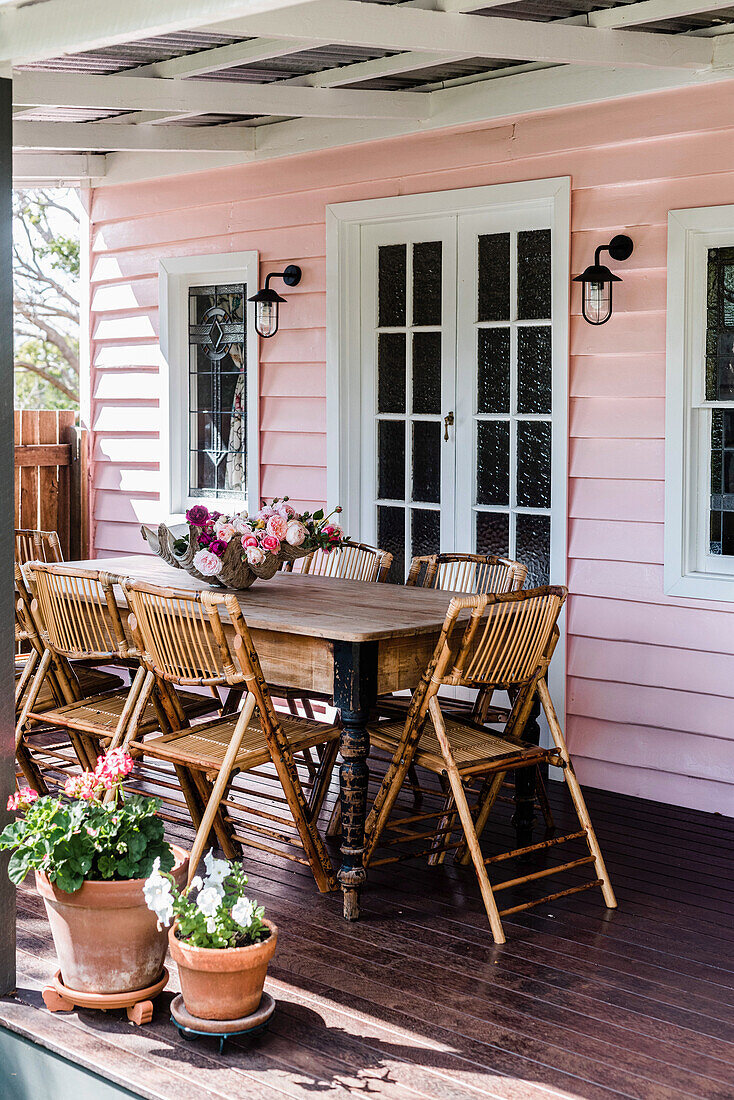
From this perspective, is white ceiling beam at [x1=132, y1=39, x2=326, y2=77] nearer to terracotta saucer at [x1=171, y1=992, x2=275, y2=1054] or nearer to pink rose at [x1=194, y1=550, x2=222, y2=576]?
pink rose at [x1=194, y1=550, x2=222, y2=576]

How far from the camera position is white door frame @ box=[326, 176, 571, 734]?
16.9 feet

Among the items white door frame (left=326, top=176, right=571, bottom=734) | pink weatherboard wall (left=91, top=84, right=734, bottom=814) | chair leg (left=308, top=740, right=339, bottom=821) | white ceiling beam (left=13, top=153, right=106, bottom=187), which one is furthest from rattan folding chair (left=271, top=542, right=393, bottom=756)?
white ceiling beam (left=13, top=153, right=106, bottom=187)

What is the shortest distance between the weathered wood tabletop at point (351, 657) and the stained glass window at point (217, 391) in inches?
102

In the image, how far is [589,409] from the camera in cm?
512

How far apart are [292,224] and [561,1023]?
4.27 metres

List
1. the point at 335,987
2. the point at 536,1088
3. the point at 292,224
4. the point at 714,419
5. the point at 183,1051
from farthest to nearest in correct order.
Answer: the point at 292,224
the point at 714,419
the point at 335,987
the point at 183,1051
the point at 536,1088

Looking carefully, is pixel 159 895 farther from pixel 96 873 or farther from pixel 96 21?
pixel 96 21

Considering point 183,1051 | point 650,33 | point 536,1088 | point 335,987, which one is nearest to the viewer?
point 536,1088

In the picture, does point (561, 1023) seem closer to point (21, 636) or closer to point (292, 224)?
point (21, 636)

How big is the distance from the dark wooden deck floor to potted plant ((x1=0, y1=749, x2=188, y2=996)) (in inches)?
5.4

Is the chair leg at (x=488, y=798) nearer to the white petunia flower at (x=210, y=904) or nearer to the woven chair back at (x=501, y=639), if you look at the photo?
the woven chair back at (x=501, y=639)

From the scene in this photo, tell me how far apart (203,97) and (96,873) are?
3299 millimetres

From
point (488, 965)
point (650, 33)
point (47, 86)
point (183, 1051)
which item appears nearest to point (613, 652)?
point (488, 965)

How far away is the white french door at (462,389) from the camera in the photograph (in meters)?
5.38
